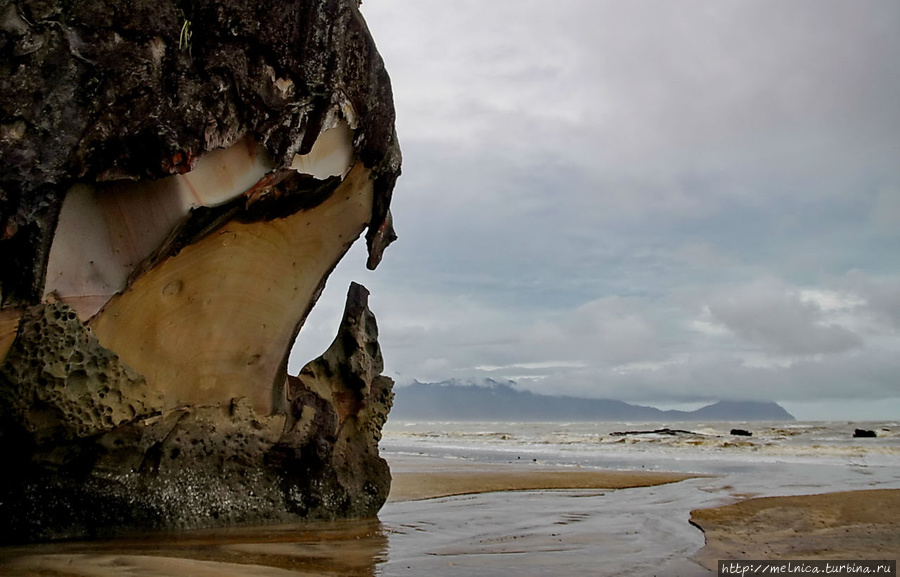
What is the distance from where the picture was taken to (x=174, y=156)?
4594 mm

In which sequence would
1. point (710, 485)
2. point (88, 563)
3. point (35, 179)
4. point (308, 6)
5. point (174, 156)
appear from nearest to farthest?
point (88, 563)
point (35, 179)
point (174, 156)
point (308, 6)
point (710, 485)

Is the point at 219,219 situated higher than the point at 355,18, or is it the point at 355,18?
the point at 355,18

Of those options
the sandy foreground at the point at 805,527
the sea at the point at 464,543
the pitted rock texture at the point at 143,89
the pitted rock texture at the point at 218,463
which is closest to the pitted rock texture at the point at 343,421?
the pitted rock texture at the point at 218,463

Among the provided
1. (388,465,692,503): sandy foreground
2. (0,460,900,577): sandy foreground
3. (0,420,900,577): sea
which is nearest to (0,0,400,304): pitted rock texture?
(0,420,900,577): sea

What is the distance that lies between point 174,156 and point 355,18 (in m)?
1.81

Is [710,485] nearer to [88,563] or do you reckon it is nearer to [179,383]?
[179,383]

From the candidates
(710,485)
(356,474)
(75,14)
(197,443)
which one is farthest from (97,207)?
(710,485)

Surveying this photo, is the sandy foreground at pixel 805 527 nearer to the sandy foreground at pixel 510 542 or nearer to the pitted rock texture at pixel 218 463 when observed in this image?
the sandy foreground at pixel 510 542

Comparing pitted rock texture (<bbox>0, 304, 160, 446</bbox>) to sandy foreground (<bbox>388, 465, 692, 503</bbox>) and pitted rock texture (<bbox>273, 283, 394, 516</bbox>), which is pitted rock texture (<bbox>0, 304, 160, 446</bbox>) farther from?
sandy foreground (<bbox>388, 465, 692, 503</bbox>)

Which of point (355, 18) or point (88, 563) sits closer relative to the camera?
point (88, 563)

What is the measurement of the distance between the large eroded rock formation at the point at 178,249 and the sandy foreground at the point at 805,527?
2.98 metres

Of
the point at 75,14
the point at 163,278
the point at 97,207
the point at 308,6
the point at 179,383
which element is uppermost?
the point at 308,6

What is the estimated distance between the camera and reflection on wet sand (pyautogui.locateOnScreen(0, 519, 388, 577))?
3.67 m

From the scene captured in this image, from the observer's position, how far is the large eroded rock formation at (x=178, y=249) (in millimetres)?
4281
